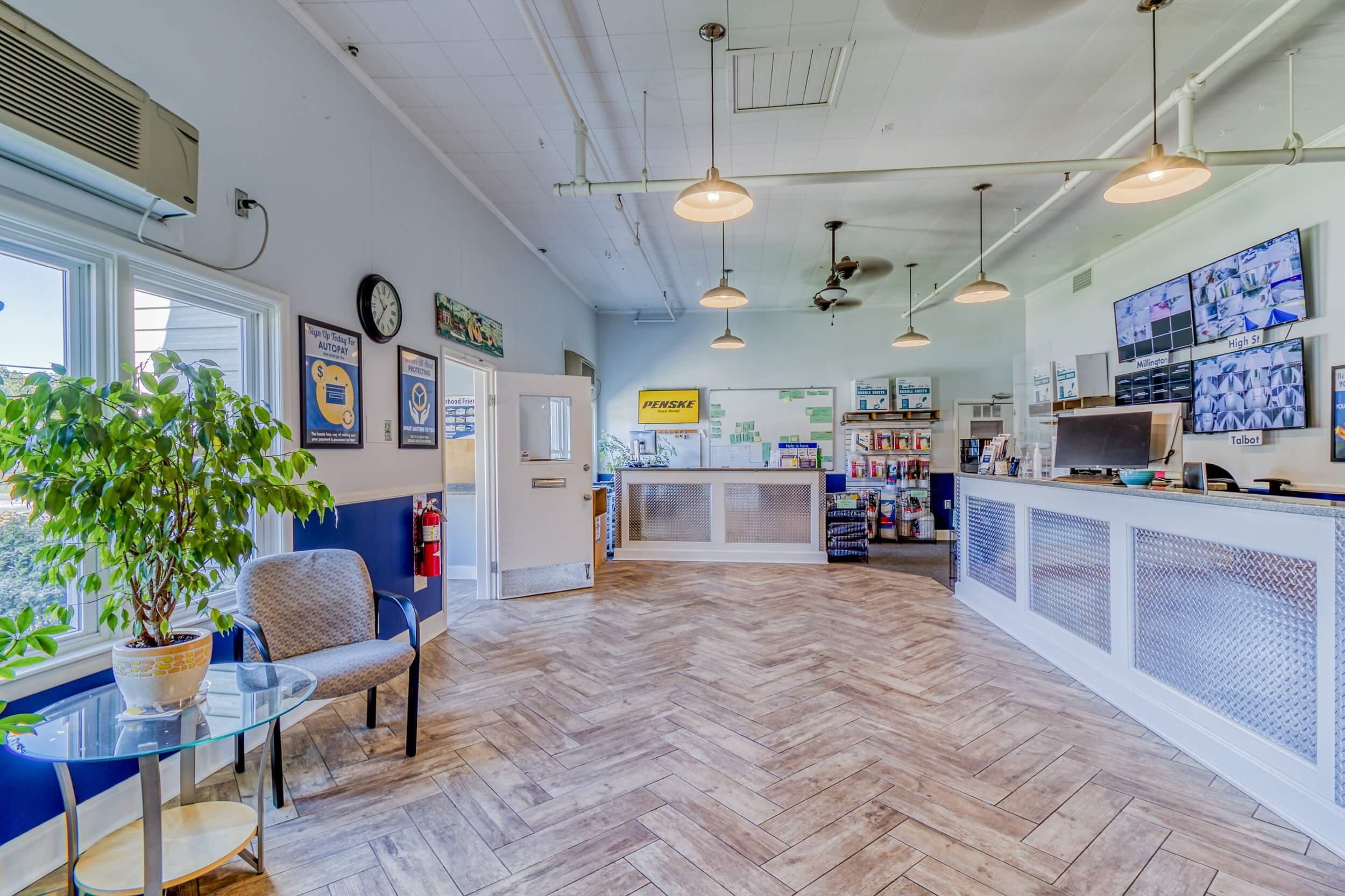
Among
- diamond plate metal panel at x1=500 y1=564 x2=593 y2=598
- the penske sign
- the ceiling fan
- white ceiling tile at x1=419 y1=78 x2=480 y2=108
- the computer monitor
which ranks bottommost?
diamond plate metal panel at x1=500 y1=564 x2=593 y2=598

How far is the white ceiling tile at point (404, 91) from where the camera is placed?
352 centimetres

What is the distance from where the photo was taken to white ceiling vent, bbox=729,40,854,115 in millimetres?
3264

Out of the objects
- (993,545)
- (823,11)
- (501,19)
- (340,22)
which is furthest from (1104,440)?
(340,22)

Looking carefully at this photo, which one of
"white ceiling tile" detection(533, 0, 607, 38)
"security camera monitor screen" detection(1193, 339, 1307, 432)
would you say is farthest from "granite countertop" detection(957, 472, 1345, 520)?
"white ceiling tile" detection(533, 0, 607, 38)

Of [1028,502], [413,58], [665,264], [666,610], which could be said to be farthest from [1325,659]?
[665,264]

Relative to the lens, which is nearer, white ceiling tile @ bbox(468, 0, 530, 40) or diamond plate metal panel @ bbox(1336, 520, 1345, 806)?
diamond plate metal panel @ bbox(1336, 520, 1345, 806)

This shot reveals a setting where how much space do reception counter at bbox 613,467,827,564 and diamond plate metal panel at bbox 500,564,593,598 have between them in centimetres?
135

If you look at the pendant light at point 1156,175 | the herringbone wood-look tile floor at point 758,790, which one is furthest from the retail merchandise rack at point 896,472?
the pendant light at point 1156,175

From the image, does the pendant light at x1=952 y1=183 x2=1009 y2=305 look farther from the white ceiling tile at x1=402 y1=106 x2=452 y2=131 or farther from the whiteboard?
the white ceiling tile at x1=402 y1=106 x2=452 y2=131

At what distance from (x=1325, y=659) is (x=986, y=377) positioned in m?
7.38

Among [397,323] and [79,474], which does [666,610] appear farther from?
[79,474]

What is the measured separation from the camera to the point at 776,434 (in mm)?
9031

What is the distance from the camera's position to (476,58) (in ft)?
10.8

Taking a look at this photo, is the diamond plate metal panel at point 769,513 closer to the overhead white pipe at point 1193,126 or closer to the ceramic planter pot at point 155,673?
the overhead white pipe at point 1193,126
